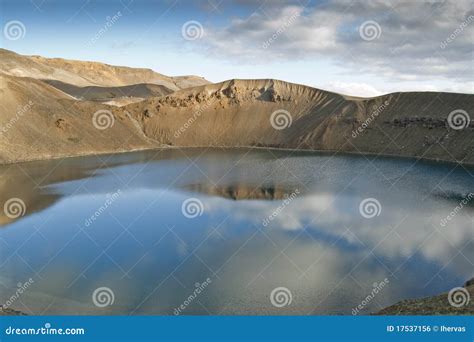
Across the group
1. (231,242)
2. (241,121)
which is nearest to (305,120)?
(241,121)

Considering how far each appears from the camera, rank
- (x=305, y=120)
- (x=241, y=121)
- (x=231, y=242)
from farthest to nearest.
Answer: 1. (x=241, y=121)
2. (x=305, y=120)
3. (x=231, y=242)

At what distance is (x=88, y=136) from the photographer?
68.9m

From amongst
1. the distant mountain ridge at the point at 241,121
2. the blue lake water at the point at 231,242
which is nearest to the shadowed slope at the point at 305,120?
the distant mountain ridge at the point at 241,121

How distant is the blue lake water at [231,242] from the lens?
57.6 ft

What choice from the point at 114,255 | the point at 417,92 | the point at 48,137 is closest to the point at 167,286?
the point at 114,255

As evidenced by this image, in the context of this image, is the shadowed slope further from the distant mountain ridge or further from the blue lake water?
the blue lake water

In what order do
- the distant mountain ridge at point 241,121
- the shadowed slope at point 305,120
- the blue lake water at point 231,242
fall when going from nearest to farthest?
Answer: the blue lake water at point 231,242 → the distant mountain ridge at point 241,121 → the shadowed slope at point 305,120

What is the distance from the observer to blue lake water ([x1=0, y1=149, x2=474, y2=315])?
57.6 ft

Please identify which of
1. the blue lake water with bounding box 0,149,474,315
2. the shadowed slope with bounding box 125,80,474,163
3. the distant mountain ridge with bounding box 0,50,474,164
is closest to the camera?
the blue lake water with bounding box 0,149,474,315

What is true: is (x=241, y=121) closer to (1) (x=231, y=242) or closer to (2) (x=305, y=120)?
(2) (x=305, y=120)

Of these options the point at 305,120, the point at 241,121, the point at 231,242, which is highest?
the point at 305,120

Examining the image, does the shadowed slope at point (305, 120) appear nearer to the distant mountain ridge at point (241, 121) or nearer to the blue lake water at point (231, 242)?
the distant mountain ridge at point (241, 121)

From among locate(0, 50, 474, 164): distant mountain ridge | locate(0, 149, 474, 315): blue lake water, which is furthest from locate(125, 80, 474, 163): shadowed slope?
locate(0, 149, 474, 315): blue lake water

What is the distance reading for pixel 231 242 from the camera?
2389cm
